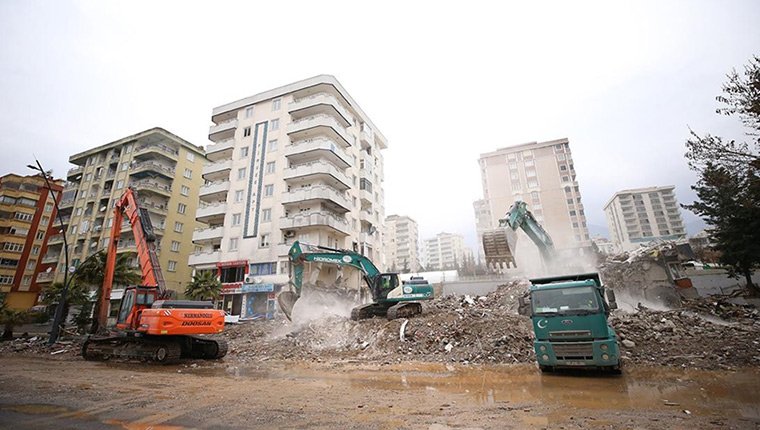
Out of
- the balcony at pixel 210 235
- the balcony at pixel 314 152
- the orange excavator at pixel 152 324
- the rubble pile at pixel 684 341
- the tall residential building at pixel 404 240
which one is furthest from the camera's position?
the tall residential building at pixel 404 240

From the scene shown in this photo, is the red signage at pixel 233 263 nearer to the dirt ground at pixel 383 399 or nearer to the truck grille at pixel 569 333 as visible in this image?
the dirt ground at pixel 383 399

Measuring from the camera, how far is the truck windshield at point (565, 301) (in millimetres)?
8523

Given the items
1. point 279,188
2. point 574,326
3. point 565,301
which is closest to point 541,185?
point 279,188

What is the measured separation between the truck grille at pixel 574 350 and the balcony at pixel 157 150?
44.7m

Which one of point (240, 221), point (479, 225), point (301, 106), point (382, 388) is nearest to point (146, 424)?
point (382, 388)

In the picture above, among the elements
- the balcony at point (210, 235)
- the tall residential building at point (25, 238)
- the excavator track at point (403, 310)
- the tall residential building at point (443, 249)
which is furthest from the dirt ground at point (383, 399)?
the tall residential building at point (443, 249)

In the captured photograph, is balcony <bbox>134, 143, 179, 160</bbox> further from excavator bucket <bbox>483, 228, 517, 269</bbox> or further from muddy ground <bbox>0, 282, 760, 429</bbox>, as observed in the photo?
excavator bucket <bbox>483, 228, 517, 269</bbox>

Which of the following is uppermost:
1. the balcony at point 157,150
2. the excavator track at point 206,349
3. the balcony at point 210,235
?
the balcony at point 157,150

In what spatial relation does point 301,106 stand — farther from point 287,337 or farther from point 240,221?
point 287,337

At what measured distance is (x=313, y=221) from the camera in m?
29.0

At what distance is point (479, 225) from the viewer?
84.2m

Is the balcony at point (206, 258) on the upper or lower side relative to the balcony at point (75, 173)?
lower

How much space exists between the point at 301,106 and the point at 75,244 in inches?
1296

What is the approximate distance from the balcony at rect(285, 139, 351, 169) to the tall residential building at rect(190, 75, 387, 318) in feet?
0.31
